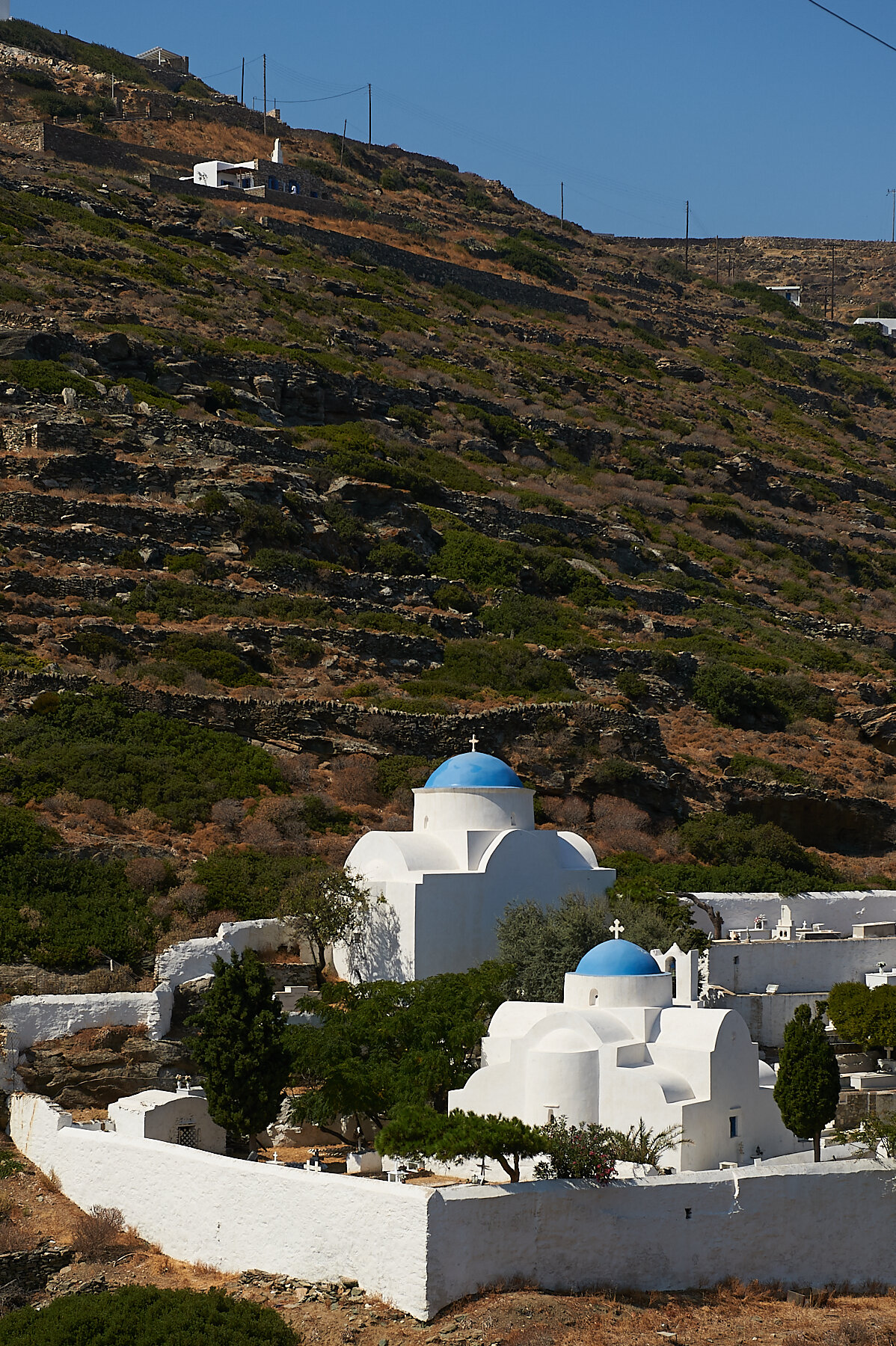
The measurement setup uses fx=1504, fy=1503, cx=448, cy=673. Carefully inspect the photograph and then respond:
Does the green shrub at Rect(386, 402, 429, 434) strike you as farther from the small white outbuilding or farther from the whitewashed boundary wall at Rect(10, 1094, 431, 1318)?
the whitewashed boundary wall at Rect(10, 1094, 431, 1318)

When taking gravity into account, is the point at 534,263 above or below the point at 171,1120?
above

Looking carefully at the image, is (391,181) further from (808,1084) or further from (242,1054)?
(242,1054)

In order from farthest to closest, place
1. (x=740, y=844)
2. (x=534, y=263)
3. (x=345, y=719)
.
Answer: (x=534, y=263), (x=345, y=719), (x=740, y=844)

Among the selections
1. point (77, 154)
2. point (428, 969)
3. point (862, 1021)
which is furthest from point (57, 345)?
point (862, 1021)

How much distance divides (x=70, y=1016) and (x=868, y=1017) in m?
13.0

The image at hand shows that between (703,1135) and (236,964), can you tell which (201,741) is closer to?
(236,964)

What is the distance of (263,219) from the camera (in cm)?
7512

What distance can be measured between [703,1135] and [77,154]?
64.1 metres

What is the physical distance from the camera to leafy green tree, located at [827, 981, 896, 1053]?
82.0 ft

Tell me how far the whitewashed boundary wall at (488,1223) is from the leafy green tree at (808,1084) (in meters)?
1.18

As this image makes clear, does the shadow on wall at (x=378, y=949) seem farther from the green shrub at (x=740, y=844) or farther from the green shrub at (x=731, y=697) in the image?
the green shrub at (x=731, y=697)

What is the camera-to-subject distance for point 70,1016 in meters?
21.8

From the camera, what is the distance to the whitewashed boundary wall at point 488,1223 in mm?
15992

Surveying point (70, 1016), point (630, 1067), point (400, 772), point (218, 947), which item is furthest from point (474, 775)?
point (70, 1016)
